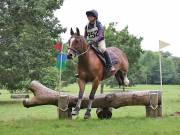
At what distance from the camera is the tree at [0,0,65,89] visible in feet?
128

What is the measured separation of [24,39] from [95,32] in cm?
2656

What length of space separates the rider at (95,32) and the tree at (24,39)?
25.1m

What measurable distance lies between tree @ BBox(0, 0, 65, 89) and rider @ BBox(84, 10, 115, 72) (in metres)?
25.1

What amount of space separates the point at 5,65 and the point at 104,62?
26247mm

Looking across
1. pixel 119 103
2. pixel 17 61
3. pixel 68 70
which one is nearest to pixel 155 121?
pixel 119 103

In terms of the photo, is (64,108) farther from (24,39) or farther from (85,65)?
(24,39)

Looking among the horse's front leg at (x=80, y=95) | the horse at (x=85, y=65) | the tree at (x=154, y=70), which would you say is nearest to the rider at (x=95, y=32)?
the horse at (x=85, y=65)

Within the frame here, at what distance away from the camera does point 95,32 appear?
46.1ft

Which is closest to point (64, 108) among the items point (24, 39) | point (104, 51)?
point (104, 51)

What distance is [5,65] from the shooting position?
39406 millimetres

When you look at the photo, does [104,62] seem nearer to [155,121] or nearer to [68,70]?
[155,121]

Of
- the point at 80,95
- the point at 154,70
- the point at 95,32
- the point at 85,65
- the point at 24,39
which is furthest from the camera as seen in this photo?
the point at 154,70

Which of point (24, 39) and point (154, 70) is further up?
point (154, 70)

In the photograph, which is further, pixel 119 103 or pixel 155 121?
pixel 119 103
